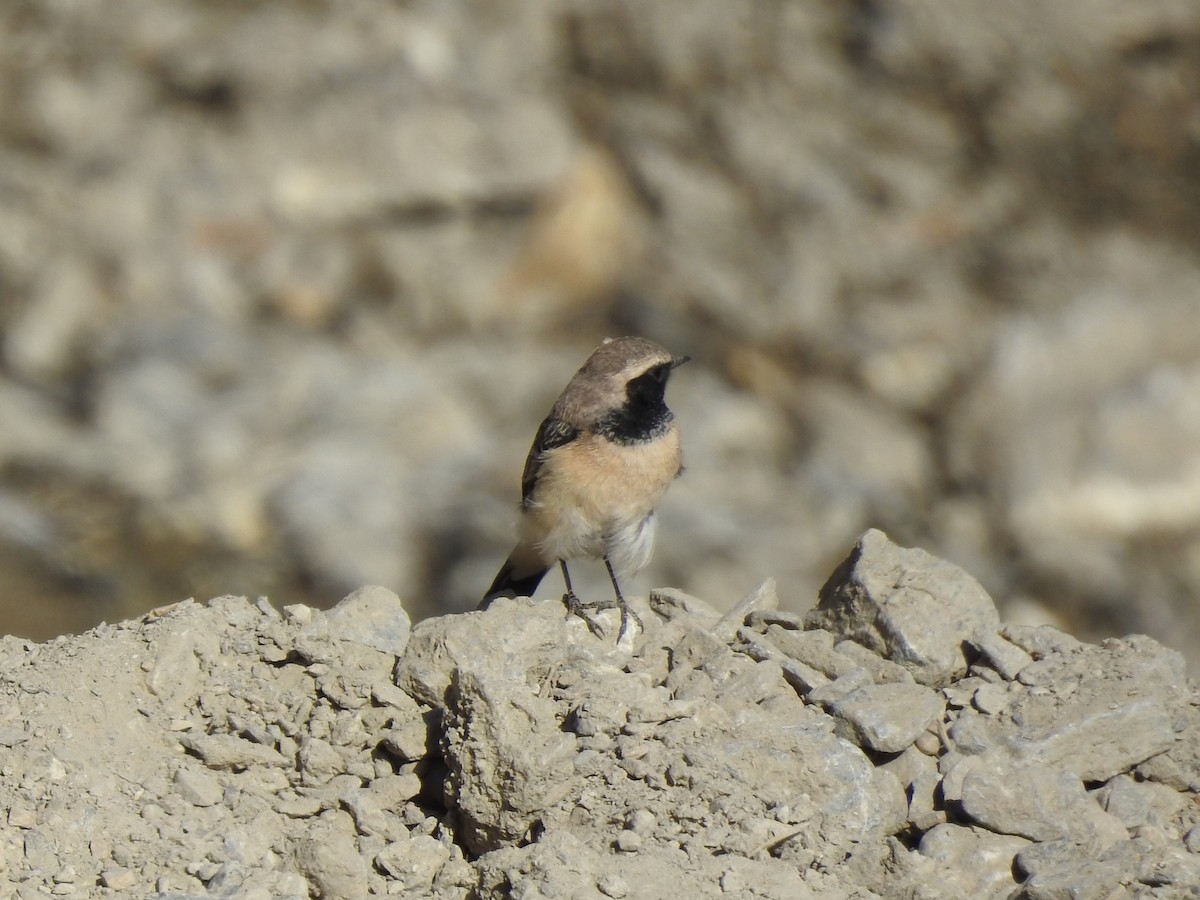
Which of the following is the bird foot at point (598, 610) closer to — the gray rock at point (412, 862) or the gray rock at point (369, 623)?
the gray rock at point (369, 623)

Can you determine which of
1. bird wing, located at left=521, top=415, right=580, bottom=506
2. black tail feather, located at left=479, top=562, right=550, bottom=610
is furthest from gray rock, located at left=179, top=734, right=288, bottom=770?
black tail feather, located at left=479, top=562, right=550, bottom=610

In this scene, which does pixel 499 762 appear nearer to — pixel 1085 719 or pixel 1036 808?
pixel 1036 808

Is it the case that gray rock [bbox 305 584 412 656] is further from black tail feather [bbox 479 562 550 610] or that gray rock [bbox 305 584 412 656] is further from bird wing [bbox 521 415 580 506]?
black tail feather [bbox 479 562 550 610]

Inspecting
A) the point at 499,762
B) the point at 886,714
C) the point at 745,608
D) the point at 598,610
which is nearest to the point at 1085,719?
the point at 886,714

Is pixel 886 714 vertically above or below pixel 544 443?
below

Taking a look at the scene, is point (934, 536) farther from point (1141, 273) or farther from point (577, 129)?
point (577, 129)

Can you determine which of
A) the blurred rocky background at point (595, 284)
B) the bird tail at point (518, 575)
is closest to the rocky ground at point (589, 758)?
the bird tail at point (518, 575)

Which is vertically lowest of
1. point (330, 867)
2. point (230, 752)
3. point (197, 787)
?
point (330, 867)
